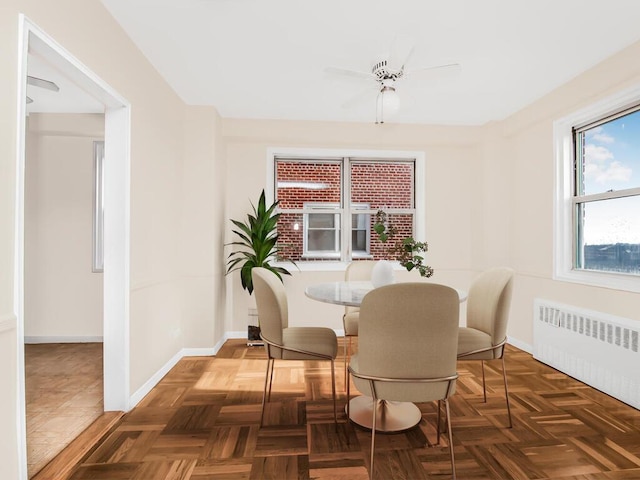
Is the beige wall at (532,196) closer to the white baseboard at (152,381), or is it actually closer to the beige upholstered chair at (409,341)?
the beige upholstered chair at (409,341)

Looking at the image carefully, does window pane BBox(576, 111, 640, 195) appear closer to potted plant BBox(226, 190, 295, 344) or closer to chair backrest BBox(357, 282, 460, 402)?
chair backrest BBox(357, 282, 460, 402)

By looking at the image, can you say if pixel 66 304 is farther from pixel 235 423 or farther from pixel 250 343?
pixel 235 423

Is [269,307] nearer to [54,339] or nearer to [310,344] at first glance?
[310,344]

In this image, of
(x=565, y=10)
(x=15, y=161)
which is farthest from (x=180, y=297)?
(x=565, y=10)

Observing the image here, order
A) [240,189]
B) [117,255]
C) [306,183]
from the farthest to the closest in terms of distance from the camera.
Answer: [306,183], [240,189], [117,255]

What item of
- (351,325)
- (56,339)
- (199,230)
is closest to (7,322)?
(351,325)

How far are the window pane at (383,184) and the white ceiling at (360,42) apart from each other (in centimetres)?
112

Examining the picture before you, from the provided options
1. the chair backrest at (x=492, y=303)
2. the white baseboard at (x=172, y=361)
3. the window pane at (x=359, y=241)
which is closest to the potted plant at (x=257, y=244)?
the white baseboard at (x=172, y=361)

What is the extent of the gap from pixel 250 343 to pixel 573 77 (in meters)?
4.05

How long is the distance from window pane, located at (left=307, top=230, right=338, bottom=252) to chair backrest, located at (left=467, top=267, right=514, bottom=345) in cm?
219

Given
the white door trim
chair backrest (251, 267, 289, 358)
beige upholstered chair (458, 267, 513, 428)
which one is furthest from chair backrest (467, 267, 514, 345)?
the white door trim

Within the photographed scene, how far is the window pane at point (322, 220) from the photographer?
471 centimetres

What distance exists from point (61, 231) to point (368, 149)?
3.70 metres

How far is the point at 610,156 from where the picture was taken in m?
3.15
